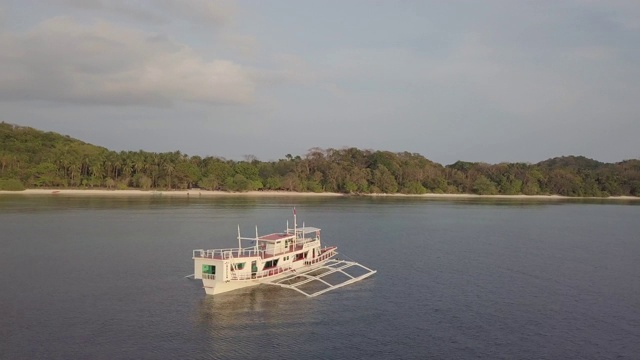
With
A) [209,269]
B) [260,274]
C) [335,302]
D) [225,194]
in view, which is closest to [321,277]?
[260,274]

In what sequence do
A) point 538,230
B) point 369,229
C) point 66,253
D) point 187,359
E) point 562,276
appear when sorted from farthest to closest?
point 538,230 → point 369,229 → point 66,253 → point 562,276 → point 187,359

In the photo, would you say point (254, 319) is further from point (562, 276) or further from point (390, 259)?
point (562, 276)

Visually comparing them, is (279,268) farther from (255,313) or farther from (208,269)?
(255,313)

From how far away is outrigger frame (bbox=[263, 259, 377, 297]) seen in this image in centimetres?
3625

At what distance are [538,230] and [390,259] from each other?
37.5 meters

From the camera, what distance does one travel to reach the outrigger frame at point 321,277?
36.2 meters

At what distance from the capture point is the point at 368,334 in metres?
27.5

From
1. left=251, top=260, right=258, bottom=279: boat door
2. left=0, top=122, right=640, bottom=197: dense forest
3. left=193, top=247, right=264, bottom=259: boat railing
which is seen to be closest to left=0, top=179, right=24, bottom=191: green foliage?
left=0, top=122, right=640, bottom=197: dense forest

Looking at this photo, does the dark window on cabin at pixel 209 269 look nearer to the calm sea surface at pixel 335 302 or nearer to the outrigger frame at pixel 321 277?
the calm sea surface at pixel 335 302

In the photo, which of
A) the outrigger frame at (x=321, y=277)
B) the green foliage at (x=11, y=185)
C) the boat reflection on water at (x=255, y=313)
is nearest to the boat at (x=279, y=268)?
the outrigger frame at (x=321, y=277)

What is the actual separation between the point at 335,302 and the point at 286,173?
12254 cm

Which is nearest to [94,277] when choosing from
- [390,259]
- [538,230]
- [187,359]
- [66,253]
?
[66,253]

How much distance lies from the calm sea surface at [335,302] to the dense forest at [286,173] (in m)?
67.5

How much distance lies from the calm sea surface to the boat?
109 centimetres
